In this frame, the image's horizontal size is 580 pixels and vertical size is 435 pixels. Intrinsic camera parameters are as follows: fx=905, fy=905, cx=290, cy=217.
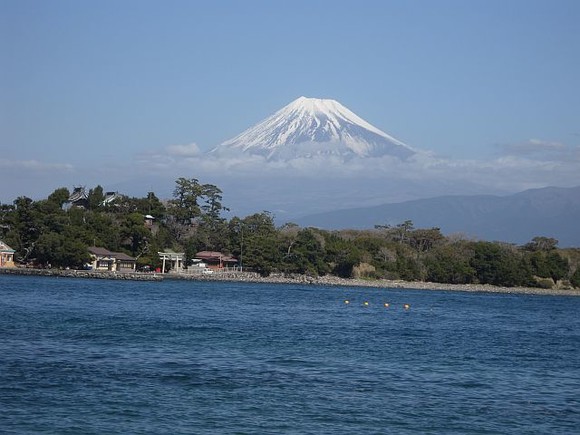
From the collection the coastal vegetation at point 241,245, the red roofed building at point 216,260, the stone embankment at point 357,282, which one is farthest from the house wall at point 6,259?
the red roofed building at point 216,260

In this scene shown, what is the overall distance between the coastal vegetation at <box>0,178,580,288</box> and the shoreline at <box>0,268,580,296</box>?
3.47 ft

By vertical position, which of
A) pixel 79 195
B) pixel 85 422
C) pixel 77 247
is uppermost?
pixel 79 195

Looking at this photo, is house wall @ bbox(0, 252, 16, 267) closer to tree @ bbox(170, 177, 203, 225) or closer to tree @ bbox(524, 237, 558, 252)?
tree @ bbox(170, 177, 203, 225)

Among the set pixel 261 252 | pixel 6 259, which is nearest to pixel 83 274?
pixel 6 259

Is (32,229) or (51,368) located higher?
(32,229)

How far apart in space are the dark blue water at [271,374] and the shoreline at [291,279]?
28820mm

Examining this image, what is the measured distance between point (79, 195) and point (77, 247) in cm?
1472

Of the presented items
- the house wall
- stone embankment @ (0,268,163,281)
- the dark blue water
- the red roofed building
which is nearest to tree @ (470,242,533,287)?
the red roofed building

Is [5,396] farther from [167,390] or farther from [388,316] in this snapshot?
[388,316]

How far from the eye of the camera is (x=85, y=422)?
1370 centimetres

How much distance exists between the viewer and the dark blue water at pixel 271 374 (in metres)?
14.4

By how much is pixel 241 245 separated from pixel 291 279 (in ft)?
18.9

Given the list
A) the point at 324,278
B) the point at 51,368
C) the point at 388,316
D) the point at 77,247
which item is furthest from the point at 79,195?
the point at 51,368

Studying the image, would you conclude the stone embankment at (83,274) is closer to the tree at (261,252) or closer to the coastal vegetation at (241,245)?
the coastal vegetation at (241,245)
